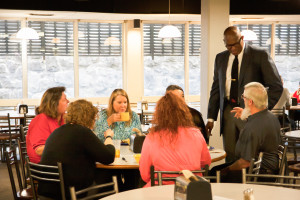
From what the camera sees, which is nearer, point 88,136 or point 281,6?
point 88,136

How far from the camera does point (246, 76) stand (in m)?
4.48

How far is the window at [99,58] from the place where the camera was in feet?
37.8

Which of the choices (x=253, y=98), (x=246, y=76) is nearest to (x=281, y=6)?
(x=246, y=76)

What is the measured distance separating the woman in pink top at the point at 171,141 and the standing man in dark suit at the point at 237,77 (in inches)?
53.8

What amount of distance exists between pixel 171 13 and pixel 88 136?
6622 mm

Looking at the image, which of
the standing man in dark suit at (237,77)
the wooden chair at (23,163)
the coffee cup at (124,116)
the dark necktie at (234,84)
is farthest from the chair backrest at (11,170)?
the dark necktie at (234,84)

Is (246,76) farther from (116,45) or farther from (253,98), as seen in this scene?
(116,45)

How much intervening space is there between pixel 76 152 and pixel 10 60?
8125 millimetres

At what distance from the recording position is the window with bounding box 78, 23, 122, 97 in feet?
37.8

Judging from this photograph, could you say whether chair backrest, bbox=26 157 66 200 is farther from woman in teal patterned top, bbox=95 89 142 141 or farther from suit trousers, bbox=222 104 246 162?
suit trousers, bbox=222 104 246 162

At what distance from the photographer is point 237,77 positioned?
4.53 m

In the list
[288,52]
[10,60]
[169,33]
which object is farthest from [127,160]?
→ [288,52]

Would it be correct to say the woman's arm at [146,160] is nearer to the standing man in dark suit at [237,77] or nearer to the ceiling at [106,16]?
the standing man in dark suit at [237,77]

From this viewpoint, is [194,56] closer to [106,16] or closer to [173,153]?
[106,16]
